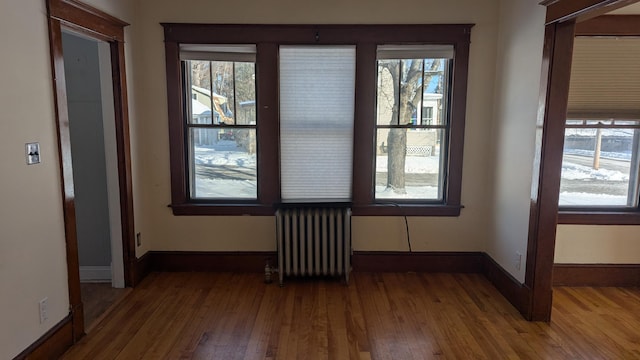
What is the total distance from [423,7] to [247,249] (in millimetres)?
2791

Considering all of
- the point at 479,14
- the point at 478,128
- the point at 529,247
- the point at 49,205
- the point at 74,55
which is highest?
the point at 479,14

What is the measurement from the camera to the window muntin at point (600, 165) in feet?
11.8

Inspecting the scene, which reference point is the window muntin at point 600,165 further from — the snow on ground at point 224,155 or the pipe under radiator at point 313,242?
the snow on ground at point 224,155

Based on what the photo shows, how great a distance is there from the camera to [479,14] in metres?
3.66

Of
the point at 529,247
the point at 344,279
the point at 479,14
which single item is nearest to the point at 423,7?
the point at 479,14

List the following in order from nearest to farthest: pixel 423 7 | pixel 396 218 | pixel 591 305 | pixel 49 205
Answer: pixel 49 205
pixel 591 305
pixel 423 7
pixel 396 218

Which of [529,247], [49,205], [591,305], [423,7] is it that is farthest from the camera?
[423,7]

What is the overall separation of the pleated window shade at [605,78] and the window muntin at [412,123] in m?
1.07

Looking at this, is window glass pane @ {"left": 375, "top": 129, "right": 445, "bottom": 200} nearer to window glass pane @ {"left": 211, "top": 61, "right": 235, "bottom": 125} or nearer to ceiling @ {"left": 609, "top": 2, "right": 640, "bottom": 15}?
window glass pane @ {"left": 211, "top": 61, "right": 235, "bottom": 125}

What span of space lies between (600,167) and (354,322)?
8.70 ft

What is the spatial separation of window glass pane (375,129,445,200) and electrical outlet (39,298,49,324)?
2.74 metres

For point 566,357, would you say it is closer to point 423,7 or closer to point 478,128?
point 478,128

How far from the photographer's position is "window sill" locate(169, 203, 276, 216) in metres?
3.91

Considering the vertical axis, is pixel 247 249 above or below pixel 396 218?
below
